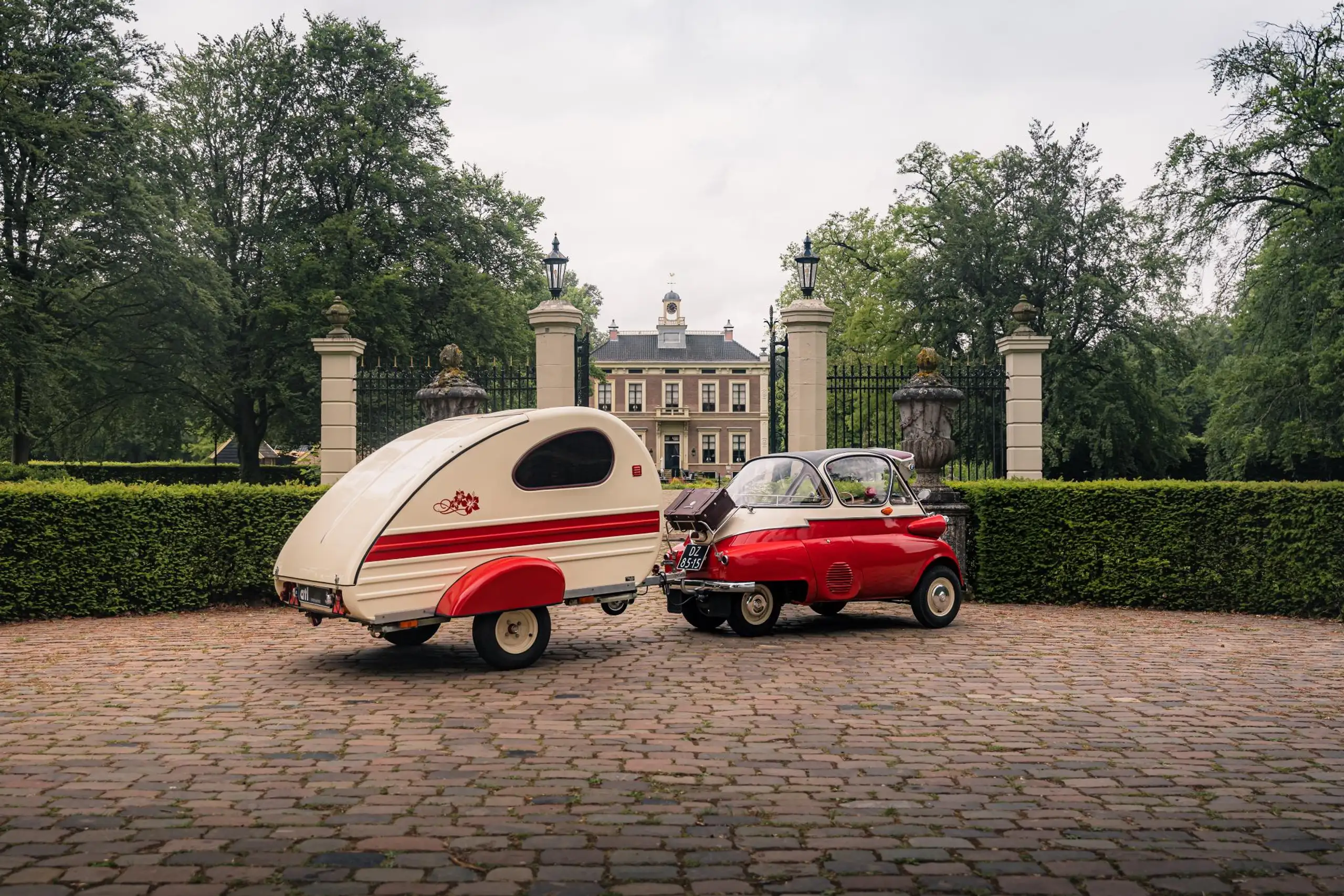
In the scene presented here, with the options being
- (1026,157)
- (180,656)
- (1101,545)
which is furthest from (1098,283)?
(180,656)

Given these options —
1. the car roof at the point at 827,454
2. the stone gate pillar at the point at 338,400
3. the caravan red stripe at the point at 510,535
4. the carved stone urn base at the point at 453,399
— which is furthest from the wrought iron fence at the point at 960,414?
the stone gate pillar at the point at 338,400

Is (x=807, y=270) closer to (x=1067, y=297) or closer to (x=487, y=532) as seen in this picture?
(x=487, y=532)

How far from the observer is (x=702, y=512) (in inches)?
397

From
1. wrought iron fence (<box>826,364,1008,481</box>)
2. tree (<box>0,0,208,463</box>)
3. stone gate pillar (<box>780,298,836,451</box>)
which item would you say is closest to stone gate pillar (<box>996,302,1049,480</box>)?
wrought iron fence (<box>826,364,1008,481</box>)

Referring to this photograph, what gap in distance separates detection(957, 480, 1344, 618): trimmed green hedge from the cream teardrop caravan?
5488 mm

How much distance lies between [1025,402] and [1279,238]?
14044 mm

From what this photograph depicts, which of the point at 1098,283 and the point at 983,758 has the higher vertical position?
the point at 1098,283

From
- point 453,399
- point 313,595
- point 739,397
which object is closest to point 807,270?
point 453,399

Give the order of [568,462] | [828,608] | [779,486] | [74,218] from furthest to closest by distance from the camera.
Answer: [74,218] < [828,608] < [779,486] < [568,462]

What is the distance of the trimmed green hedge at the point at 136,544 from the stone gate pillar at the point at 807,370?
7741 millimetres

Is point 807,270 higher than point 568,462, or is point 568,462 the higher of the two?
point 807,270

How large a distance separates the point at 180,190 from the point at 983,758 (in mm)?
29031

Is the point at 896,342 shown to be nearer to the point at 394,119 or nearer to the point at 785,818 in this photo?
the point at 394,119

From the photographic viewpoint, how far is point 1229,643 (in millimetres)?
9977
